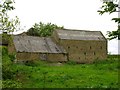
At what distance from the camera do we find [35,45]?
65.4m

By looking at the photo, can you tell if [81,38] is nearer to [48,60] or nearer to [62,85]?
[48,60]

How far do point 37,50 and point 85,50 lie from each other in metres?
12.8

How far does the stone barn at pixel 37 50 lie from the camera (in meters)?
61.6

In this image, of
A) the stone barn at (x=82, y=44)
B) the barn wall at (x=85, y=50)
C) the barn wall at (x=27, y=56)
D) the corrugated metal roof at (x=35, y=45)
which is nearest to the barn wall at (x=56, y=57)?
the corrugated metal roof at (x=35, y=45)

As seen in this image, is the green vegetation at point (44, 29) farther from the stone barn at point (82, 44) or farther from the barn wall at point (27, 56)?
the barn wall at point (27, 56)

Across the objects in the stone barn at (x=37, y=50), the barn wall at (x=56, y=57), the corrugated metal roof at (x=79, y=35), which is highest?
the corrugated metal roof at (x=79, y=35)

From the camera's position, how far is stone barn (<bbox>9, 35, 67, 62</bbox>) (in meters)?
61.6

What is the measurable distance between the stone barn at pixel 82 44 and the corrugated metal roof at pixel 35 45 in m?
2.03

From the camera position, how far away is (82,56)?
69375 millimetres

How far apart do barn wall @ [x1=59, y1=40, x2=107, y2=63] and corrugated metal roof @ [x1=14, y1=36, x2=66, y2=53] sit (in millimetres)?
2121

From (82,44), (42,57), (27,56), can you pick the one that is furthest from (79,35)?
(27,56)

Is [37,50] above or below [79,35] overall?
below

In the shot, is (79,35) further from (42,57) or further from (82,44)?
(42,57)

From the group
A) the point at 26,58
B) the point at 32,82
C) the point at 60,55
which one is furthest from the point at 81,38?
the point at 32,82
